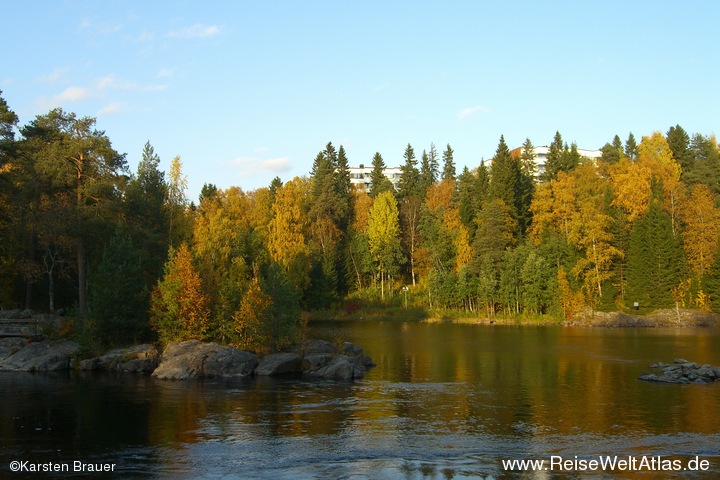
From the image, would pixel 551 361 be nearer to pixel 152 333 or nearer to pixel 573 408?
pixel 573 408

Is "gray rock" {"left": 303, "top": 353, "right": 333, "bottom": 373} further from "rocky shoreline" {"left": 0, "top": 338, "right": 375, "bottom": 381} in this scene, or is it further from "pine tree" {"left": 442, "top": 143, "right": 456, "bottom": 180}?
"pine tree" {"left": 442, "top": 143, "right": 456, "bottom": 180}

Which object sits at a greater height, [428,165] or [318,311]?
[428,165]

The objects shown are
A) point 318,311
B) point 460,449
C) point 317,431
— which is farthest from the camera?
point 318,311

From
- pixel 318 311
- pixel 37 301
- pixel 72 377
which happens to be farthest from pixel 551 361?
pixel 318 311

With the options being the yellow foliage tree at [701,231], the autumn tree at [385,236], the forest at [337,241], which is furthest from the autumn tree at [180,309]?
the yellow foliage tree at [701,231]

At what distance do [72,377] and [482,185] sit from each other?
73485mm

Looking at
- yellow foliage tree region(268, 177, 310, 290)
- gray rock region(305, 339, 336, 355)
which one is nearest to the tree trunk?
gray rock region(305, 339, 336, 355)

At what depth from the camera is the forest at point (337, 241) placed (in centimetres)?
4403

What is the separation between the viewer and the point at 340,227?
10788 centimetres

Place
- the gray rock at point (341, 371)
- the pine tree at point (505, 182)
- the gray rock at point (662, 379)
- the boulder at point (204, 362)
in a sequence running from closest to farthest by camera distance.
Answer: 1. the gray rock at point (662, 379)
2. the gray rock at point (341, 371)
3. the boulder at point (204, 362)
4. the pine tree at point (505, 182)

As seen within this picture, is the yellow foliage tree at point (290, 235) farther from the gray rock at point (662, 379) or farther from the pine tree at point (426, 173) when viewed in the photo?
the gray rock at point (662, 379)

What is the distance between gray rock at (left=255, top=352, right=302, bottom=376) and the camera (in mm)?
39062

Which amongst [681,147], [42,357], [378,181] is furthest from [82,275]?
[681,147]

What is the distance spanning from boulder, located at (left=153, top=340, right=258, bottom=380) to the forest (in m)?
2.90
